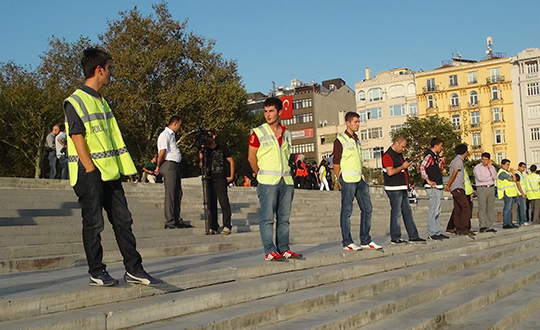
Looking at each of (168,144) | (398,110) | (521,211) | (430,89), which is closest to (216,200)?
(168,144)

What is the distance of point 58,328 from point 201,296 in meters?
1.25

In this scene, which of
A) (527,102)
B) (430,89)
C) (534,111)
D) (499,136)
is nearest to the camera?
(534,111)

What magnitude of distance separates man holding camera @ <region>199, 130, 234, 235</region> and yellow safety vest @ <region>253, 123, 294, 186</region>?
154 inches

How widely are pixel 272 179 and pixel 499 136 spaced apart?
79.8m

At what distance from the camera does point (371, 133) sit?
89.9m

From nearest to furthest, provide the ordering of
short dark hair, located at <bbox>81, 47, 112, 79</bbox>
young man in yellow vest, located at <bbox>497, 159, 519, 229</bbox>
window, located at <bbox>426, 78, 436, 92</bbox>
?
short dark hair, located at <bbox>81, 47, 112, 79</bbox>, young man in yellow vest, located at <bbox>497, 159, 519, 229</bbox>, window, located at <bbox>426, 78, 436, 92</bbox>

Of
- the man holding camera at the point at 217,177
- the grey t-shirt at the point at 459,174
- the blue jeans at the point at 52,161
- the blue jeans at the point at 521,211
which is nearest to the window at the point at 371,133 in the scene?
the blue jeans at the point at 521,211

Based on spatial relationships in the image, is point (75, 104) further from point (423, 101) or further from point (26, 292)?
point (423, 101)

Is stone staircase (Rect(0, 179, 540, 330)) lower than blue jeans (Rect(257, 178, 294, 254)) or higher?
lower

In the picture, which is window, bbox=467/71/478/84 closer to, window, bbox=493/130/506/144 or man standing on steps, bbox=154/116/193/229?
window, bbox=493/130/506/144

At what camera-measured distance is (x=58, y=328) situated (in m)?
3.84

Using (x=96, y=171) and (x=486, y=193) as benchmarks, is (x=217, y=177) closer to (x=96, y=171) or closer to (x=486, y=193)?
(x=96, y=171)

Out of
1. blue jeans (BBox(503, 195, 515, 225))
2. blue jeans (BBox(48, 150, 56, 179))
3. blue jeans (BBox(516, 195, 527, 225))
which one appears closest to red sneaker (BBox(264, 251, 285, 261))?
blue jeans (BBox(503, 195, 515, 225))

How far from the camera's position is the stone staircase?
4426mm
